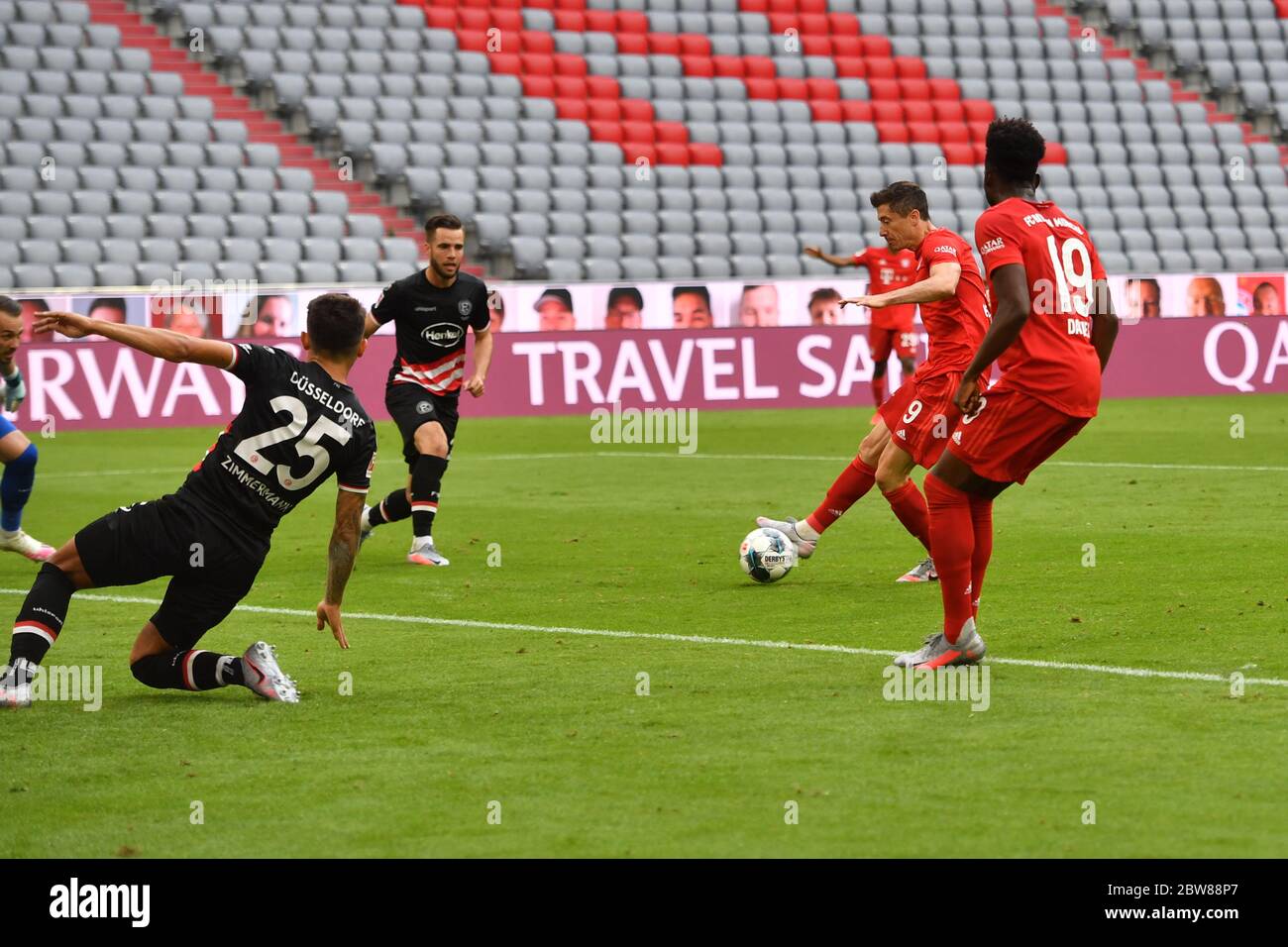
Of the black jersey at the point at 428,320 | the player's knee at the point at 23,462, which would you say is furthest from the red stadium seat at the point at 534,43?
the player's knee at the point at 23,462

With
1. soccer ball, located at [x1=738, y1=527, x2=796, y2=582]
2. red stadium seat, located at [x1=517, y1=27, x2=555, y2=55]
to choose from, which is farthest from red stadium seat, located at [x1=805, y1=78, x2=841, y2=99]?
soccer ball, located at [x1=738, y1=527, x2=796, y2=582]

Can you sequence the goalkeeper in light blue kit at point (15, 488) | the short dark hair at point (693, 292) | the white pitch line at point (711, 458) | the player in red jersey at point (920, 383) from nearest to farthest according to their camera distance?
the player in red jersey at point (920, 383) → the goalkeeper in light blue kit at point (15, 488) → the white pitch line at point (711, 458) → the short dark hair at point (693, 292)

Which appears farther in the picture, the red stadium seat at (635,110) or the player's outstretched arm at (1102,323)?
the red stadium seat at (635,110)

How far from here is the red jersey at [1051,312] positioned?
22.8 ft

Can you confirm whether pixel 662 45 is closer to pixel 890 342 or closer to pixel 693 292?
pixel 693 292

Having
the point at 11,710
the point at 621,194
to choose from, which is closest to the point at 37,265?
the point at 621,194

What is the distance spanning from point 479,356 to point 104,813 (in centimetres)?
A: 677

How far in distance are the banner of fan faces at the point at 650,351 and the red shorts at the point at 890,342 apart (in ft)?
8.94

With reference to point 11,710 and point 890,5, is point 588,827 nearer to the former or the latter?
point 11,710

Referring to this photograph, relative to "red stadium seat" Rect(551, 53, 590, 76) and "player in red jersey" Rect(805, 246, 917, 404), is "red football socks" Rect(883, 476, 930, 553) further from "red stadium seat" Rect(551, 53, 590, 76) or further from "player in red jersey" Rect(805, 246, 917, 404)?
"red stadium seat" Rect(551, 53, 590, 76)

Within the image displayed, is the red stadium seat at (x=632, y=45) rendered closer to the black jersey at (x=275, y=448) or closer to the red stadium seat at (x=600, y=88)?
the red stadium seat at (x=600, y=88)

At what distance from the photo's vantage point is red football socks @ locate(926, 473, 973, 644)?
7.13 m

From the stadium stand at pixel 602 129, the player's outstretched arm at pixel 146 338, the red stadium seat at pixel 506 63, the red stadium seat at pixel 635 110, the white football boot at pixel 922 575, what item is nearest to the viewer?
the player's outstretched arm at pixel 146 338
